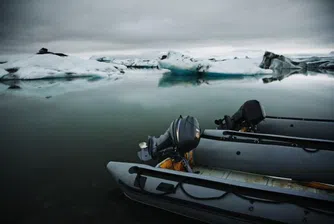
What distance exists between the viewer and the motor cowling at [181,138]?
2.80 meters

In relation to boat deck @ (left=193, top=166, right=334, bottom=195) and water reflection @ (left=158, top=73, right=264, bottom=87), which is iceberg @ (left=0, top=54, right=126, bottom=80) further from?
boat deck @ (left=193, top=166, right=334, bottom=195)

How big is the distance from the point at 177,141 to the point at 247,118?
1911mm

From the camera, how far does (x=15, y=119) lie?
7.78 meters

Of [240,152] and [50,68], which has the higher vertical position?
[50,68]

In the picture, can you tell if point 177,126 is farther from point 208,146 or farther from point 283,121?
point 283,121

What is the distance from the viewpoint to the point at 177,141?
284cm

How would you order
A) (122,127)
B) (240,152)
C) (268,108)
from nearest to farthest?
(240,152)
(122,127)
(268,108)

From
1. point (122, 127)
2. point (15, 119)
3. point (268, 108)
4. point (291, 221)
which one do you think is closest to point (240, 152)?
point (291, 221)

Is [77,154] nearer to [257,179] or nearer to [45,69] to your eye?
[257,179]

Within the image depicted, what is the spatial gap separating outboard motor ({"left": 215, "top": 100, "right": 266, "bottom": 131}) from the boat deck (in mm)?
1201

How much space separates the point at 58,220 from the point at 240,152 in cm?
255

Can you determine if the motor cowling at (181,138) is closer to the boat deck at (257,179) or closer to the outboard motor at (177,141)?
the outboard motor at (177,141)

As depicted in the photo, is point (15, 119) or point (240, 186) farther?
point (15, 119)

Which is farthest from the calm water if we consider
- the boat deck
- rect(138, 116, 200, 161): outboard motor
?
the boat deck
